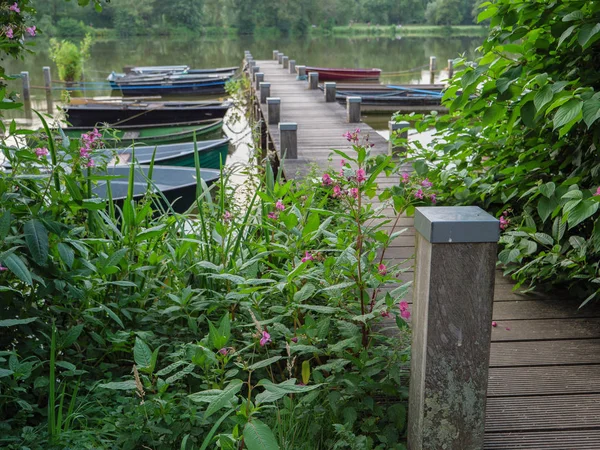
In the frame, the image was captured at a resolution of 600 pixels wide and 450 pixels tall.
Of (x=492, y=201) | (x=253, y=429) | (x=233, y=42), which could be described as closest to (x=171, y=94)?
(x=492, y=201)

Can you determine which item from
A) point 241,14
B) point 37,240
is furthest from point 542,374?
point 241,14

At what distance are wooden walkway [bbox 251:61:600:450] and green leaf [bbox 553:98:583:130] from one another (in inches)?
33.1

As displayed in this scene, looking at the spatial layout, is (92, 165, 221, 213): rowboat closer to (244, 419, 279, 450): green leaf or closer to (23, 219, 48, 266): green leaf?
(23, 219, 48, 266): green leaf

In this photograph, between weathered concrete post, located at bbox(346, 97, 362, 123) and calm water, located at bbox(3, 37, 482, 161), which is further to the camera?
calm water, located at bbox(3, 37, 482, 161)

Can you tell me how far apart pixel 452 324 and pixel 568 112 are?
999 millimetres

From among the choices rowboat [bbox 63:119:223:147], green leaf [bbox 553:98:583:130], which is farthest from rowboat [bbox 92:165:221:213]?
green leaf [bbox 553:98:583:130]

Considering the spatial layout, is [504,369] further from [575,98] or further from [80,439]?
[80,439]

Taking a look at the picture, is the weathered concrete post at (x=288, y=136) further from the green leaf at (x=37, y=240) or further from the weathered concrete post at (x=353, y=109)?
the green leaf at (x=37, y=240)

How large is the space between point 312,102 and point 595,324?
9497 mm

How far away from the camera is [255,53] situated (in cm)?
3547

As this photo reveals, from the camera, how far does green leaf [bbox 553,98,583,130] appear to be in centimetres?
226

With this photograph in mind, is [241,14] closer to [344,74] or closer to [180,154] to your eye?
[344,74]

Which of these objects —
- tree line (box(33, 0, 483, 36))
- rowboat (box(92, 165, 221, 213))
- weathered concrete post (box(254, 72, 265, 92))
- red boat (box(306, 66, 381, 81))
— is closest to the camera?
rowboat (box(92, 165, 221, 213))

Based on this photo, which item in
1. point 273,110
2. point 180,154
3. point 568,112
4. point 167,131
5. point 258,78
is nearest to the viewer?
point 568,112
